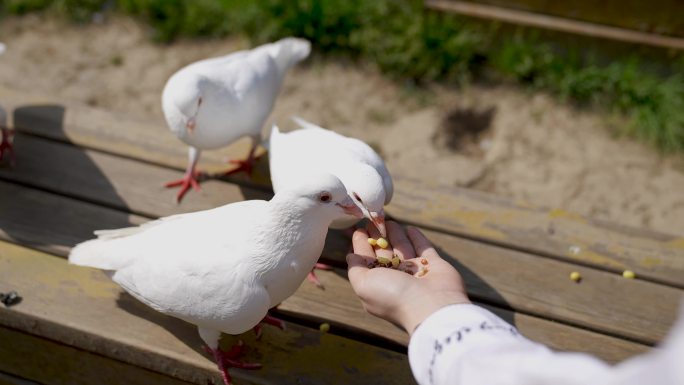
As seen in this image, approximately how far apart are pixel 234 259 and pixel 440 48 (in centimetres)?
309

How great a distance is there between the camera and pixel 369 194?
209 centimetres

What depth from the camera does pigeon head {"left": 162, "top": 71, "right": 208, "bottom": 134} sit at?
8.46 ft

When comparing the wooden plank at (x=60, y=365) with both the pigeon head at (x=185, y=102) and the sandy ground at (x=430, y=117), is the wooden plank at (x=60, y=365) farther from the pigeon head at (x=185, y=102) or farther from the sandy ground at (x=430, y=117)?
the sandy ground at (x=430, y=117)

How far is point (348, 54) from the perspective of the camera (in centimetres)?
472

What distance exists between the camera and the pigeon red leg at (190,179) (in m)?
2.69

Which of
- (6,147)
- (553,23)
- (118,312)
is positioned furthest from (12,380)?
(553,23)

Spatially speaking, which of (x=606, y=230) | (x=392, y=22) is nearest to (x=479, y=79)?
(x=392, y=22)

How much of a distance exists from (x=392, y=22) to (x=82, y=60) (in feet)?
7.43

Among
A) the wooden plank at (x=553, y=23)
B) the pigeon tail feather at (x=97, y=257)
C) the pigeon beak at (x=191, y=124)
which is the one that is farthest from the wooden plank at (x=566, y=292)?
the wooden plank at (x=553, y=23)

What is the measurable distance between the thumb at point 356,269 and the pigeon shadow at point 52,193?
1.07m

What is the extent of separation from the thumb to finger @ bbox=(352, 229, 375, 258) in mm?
65

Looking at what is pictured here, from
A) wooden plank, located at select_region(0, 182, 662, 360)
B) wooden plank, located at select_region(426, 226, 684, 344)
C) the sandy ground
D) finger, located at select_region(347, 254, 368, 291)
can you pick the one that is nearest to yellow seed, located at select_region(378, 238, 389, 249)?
finger, located at select_region(347, 254, 368, 291)

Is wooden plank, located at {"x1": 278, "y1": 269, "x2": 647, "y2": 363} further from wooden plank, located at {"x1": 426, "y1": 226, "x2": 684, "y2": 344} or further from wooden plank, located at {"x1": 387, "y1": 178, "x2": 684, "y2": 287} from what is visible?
wooden plank, located at {"x1": 387, "y1": 178, "x2": 684, "y2": 287}

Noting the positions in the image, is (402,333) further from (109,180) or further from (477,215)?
(109,180)
